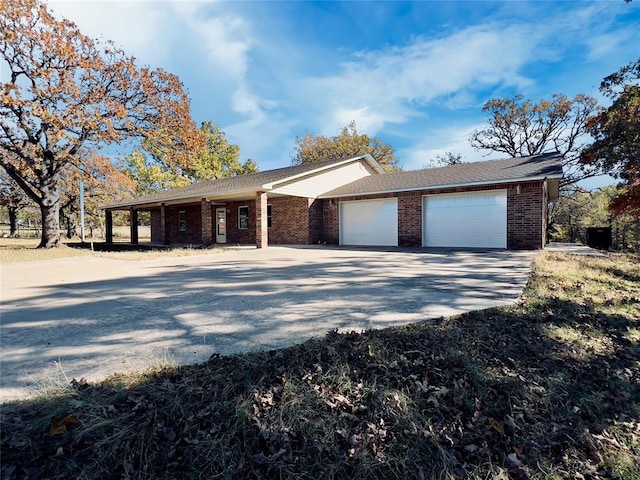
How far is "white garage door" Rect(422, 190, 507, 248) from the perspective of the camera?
1274 centimetres

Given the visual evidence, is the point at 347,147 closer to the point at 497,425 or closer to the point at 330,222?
the point at 330,222

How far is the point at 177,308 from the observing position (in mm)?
4570

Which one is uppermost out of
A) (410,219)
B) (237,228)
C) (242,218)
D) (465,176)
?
(465,176)

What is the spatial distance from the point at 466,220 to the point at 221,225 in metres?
13.7

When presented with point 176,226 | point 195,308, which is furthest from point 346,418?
point 176,226

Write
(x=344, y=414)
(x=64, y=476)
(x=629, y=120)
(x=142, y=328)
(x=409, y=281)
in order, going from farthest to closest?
(x=629, y=120)
(x=409, y=281)
(x=142, y=328)
(x=344, y=414)
(x=64, y=476)

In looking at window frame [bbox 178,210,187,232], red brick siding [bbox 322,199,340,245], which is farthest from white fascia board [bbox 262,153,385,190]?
window frame [bbox 178,210,187,232]

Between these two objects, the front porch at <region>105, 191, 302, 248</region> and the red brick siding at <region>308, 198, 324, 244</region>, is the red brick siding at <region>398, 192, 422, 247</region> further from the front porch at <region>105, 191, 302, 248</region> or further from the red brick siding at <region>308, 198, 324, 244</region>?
the front porch at <region>105, 191, 302, 248</region>

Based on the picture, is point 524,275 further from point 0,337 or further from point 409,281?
point 0,337

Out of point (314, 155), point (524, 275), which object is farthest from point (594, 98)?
point (524, 275)

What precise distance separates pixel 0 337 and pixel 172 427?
9.20 feet

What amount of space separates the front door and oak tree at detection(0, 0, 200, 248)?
3810 mm

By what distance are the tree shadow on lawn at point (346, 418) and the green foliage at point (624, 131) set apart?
13.2 meters

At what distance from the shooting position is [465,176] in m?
13.7
